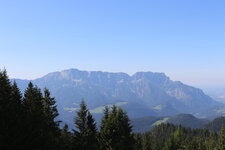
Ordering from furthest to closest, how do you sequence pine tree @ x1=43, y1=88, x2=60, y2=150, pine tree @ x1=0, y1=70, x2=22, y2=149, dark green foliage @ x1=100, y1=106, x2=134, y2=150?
pine tree @ x1=43, y1=88, x2=60, y2=150 < dark green foliage @ x1=100, y1=106, x2=134, y2=150 < pine tree @ x1=0, y1=70, x2=22, y2=149

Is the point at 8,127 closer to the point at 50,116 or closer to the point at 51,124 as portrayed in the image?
the point at 51,124

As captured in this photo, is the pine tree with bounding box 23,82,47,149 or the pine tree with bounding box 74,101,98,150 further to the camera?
the pine tree with bounding box 74,101,98,150

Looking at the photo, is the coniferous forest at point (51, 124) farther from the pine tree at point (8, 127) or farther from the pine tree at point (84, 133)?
the pine tree at point (8, 127)

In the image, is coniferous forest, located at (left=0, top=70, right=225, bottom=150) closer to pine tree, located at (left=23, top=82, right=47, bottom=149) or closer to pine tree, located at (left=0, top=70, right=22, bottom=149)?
pine tree, located at (left=23, top=82, right=47, bottom=149)

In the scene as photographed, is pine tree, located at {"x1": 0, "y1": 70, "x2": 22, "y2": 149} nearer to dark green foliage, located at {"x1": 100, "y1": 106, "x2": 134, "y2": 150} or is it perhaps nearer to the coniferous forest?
the coniferous forest

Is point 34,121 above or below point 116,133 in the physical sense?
above

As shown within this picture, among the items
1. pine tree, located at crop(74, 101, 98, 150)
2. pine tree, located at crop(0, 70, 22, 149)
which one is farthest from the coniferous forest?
pine tree, located at crop(0, 70, 22, 149)

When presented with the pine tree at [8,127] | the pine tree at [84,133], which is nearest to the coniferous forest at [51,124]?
the pine tree at [84,133]

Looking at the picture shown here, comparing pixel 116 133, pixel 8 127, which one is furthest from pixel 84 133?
pixel 8 127

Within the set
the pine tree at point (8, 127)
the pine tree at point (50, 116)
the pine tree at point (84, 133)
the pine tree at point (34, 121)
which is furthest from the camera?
the pine tree at point (84, 133)

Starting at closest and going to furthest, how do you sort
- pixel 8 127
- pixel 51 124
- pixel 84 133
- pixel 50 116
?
pixel 8 127 → pixel 51 124 → pixel 84 133 → pixel 50 116

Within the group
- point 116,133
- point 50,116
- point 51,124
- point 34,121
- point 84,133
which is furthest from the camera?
point 50,116

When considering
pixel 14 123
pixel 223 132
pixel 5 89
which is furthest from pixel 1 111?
pixel 223 132

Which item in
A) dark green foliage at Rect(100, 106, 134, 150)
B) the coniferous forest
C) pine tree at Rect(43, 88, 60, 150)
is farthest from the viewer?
pine tree at Rect(43, 88, 60, 150)
